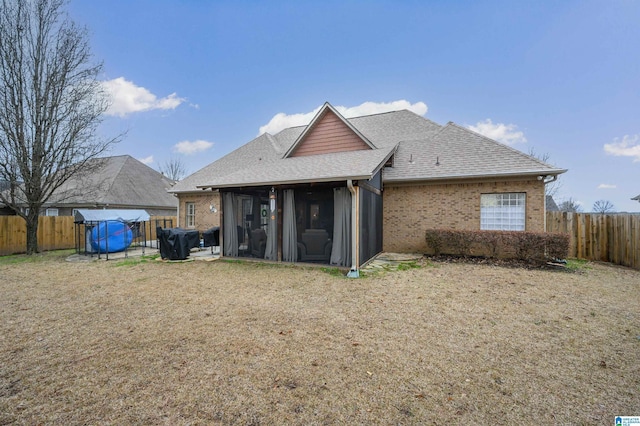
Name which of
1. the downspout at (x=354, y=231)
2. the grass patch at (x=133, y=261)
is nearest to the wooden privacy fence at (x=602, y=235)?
the downspout at (x=354, y=231)

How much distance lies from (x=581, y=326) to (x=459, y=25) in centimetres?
1206

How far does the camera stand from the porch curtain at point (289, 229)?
354 inches

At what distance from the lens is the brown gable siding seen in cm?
1298

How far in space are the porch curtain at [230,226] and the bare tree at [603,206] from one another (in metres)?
34.8

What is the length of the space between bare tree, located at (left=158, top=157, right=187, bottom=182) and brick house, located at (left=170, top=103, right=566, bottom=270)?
35.0 m

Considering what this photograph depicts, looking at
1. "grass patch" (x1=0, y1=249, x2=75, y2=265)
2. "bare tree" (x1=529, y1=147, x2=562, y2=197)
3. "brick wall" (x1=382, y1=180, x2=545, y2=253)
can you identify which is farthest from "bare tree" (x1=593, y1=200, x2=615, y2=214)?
"grass patch" (x1=0, y1=249, x2=75, y2=265)

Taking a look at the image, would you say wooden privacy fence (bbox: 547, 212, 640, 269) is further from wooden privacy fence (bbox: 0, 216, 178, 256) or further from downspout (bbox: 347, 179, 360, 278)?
wooden privacy fence (bbox: 0, 216, 178, 256)

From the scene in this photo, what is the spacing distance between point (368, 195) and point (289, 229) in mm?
2739

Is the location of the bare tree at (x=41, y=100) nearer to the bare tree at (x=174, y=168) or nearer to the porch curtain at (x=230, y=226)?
the porch curtain at (x=230, y=226)

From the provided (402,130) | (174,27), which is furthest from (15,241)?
(402,130)


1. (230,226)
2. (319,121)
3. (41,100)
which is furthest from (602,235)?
(41,100)

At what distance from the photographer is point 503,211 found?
10250 millimetres

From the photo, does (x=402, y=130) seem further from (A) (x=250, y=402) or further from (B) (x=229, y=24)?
(A) (x=250, y=402)

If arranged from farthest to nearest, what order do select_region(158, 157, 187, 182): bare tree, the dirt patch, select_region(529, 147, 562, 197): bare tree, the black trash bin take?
select_region(158, 157, 187, 182): bare tree, select_region(529, 147, 562, 197): bare tree, the black trash bin, the dirt patch
